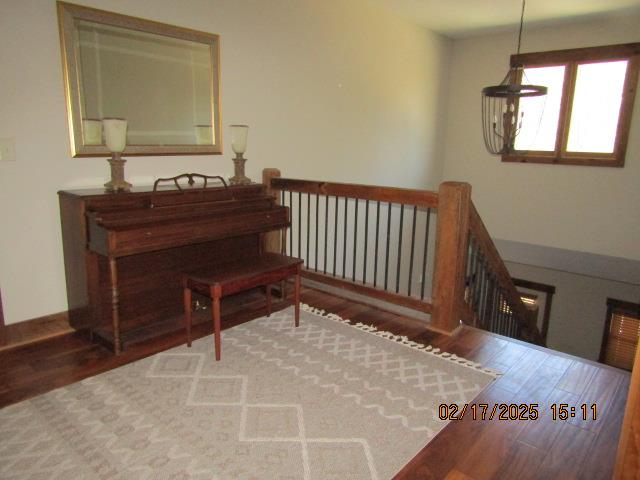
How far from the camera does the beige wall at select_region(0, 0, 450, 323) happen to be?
8.33ft

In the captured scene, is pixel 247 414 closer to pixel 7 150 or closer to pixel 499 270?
pixel 7 150

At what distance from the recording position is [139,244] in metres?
2.47

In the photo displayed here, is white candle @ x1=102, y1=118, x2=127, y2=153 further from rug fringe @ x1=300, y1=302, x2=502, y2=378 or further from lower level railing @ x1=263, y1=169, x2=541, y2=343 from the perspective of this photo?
rug fringe @ x1=300, y1=302, x2=502, y2=378

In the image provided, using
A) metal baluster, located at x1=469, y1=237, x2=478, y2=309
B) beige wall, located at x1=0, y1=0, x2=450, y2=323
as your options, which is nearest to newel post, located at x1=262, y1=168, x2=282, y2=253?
beige wall, located at x1=0, y1=0, x2=450, y2=323

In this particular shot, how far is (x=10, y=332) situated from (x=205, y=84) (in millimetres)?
2045

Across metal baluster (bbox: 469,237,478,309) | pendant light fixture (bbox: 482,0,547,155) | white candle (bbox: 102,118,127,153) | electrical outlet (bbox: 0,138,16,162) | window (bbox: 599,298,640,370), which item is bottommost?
window (bbox: 599,298,640,370)

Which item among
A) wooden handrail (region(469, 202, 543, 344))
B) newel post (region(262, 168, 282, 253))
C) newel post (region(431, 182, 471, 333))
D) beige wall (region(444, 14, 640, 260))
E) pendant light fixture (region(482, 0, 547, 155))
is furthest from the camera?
beige wall (region(444, 14, 640, 260))

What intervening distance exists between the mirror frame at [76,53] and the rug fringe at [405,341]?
1.49 meters

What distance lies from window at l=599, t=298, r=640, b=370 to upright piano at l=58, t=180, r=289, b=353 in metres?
5.27

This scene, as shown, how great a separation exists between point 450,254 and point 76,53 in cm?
252

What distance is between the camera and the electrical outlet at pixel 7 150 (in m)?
2.46

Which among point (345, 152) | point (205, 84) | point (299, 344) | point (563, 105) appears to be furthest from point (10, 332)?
point (563, 105)

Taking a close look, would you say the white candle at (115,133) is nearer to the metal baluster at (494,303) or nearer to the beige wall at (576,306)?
the metal baluster at (494,303)

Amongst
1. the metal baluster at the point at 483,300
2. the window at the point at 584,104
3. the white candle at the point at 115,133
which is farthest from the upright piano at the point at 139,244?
the window at the point at 584,104
